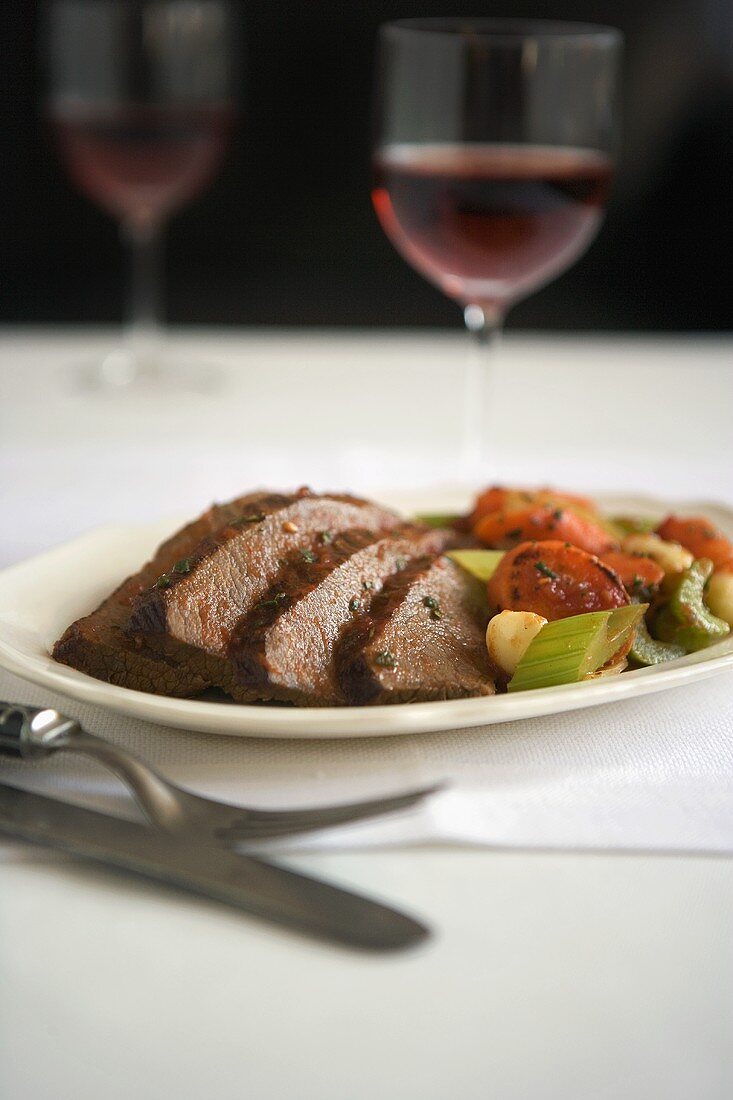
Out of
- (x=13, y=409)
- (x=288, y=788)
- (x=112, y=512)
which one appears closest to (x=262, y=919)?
(x=288, y=788)

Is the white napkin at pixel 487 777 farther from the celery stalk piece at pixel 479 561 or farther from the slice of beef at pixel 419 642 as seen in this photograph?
the celery stalk piece at pixel 479 561

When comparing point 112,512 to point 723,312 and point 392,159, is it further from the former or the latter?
point 723,312

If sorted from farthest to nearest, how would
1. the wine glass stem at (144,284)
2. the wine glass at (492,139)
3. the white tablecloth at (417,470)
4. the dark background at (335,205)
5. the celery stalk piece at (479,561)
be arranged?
the dark background at (335,205) → the wine glass stem at (144,284) → the wine glass at (492,139) → the celery stalk piece at (479,561) → the white tablecloth at (417,470)

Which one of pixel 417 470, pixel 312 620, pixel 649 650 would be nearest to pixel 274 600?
pixel 312 620

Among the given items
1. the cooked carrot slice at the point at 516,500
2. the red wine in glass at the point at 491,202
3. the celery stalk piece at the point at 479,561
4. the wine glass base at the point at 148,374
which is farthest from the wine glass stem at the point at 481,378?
the wine glass base at the point at 148,374

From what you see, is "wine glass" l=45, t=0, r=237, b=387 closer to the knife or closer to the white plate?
the white plate

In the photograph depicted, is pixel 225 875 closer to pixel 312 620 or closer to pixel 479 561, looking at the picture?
pixel 312 620
